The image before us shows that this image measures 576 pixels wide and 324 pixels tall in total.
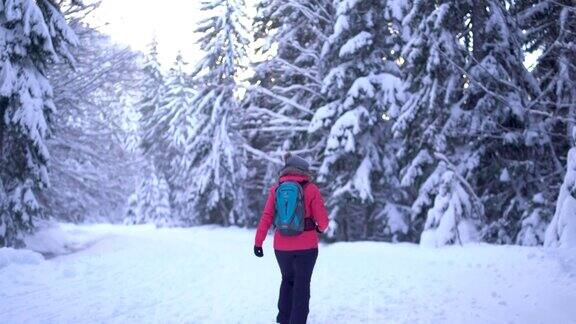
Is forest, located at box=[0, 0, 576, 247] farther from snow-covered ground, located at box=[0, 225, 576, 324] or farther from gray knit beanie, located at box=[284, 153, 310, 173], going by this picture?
gray knit beanie, located at box=[284, 153, 310, 173]

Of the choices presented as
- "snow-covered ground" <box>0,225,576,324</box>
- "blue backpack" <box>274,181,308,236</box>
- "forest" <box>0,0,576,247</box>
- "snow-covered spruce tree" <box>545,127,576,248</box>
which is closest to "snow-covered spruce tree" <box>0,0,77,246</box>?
"forest" <box>0,0,576,247</box>

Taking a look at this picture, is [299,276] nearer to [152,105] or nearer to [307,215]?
[307,215]

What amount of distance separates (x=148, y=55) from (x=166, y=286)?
132 ft

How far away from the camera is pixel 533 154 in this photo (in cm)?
1421

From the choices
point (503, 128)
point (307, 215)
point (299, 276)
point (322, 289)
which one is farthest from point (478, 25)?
point (299, 276)

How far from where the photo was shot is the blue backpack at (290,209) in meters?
5.42

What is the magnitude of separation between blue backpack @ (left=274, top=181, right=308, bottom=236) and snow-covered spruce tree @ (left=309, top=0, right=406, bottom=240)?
40.7 ft

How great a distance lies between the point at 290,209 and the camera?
541 cm

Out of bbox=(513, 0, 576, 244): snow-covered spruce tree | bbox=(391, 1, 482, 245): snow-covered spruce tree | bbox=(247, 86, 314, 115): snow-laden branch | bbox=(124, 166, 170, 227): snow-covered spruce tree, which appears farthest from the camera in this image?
bbox=(124, 166, 170, 227): snow-covered spruce tree

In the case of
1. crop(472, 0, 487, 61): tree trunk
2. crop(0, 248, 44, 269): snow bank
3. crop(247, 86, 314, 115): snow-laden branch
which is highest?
crop(472, 0, 487, 61): tree trunk

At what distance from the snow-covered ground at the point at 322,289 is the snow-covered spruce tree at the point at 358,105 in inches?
219

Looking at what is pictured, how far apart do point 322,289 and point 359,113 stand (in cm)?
1013

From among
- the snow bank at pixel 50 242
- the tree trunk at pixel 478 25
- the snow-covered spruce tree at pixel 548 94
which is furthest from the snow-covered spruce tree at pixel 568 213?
the snow bank at pixel 50 242

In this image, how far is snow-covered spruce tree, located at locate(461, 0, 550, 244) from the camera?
13938 mm
